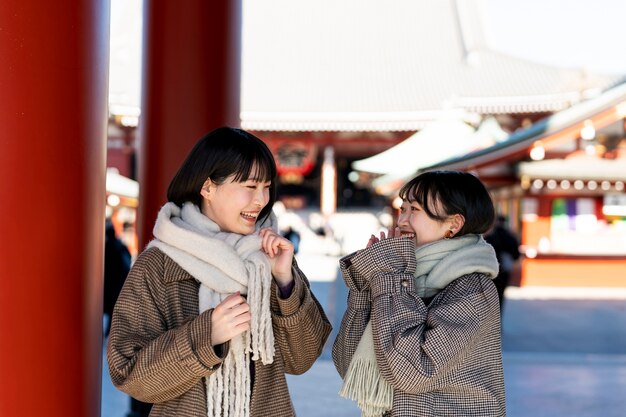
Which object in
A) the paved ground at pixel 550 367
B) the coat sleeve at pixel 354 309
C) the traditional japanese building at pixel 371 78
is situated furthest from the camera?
the traditional japanese building at pixel 371 78

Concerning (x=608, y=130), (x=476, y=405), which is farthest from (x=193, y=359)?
(x=608, y=130)

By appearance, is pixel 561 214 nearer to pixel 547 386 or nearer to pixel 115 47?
pixel 547 386

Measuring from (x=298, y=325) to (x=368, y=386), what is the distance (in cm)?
22

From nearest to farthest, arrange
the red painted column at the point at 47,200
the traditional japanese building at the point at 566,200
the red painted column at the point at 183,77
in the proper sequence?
the red painted column at the point at 47,200
the red painted column at the point at 183,77
the traditional japanese building at the point at 566,200

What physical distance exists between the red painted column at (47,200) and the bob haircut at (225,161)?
30cm

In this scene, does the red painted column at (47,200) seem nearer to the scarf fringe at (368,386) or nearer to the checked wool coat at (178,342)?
the checked wool coat at (178,342)

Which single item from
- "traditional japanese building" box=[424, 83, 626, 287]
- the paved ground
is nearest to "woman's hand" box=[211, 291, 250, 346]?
the paved ground

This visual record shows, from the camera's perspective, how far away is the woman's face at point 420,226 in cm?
214

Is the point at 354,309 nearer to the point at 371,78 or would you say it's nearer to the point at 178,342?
the point at 178,342

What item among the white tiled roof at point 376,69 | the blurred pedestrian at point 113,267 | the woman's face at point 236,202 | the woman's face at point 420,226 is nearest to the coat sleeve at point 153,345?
the woman's face at point 236,202

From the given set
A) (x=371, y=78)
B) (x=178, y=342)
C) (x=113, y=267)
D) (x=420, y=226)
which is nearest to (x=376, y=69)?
(x=371, y=78)

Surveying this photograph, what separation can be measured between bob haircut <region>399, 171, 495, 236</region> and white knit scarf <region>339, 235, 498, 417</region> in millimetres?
49

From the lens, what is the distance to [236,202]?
1.99m

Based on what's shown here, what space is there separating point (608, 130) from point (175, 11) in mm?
9930
